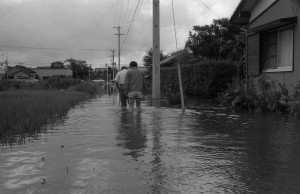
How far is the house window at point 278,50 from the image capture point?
13.9 m

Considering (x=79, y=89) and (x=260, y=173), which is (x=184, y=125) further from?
(x=79, y=89)

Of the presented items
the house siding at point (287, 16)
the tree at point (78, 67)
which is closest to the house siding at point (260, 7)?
the house siding at point (287, 16)

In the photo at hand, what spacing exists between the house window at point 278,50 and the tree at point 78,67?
12772 centimetres

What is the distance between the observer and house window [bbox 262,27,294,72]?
13.9 m

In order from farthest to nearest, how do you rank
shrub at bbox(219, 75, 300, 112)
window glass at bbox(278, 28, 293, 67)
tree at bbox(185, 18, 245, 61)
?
tree at bbox(185, 18, 245, 61) → window glass at bbox(278, 28, 293, 67) → shrub at bbox(219, 75, 300, 112)

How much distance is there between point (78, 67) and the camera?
144 metres

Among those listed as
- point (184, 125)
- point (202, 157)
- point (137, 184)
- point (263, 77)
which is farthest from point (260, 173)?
point (263, 77)

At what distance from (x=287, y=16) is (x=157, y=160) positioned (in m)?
9.72

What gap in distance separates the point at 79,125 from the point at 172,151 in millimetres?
4232

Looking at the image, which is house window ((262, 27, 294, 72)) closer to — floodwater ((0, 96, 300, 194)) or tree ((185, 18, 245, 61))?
floodwater ((0, 96, 300, 194))

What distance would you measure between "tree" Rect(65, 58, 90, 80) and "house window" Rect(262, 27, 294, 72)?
128 meters

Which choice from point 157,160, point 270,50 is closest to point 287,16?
point 270,50

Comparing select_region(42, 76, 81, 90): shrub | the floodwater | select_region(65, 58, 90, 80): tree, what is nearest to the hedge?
the floodwater

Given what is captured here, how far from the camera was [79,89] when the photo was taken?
3800 cm
